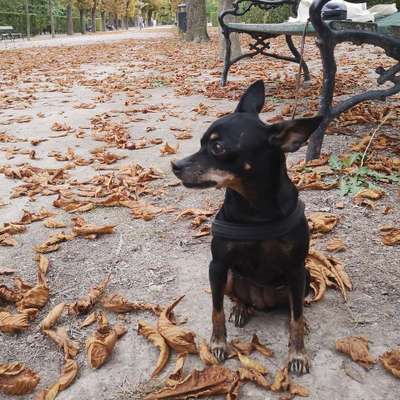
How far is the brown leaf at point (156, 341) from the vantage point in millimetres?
2139

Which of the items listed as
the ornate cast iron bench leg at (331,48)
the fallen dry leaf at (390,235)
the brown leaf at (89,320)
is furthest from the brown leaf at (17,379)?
the ornate cast iron bench leg at (331,48)

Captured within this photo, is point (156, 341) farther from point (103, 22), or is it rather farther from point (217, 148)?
point (103, 22)

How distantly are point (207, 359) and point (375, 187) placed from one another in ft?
6.73

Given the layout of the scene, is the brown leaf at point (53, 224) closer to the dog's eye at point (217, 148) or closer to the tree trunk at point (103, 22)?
the dog's eye at point (217, 148)

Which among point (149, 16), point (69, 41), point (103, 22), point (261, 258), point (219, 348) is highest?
point (149, 16)

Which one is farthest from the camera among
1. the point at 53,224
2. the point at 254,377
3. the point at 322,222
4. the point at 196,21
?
the point at 196,21

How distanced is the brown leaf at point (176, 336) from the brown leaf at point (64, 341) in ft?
1.33

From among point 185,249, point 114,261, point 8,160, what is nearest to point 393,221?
point 185,249

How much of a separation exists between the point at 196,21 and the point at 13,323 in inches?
713

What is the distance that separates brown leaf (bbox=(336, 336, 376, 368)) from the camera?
2078mm

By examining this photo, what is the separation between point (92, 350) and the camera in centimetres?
223

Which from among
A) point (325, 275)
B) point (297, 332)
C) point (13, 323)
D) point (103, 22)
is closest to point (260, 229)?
point (297, 332)

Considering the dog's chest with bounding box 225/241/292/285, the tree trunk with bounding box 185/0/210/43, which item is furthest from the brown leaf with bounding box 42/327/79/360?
the tree trunk with bounding box 185/0/210/43

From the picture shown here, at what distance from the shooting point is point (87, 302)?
8.55 ft
